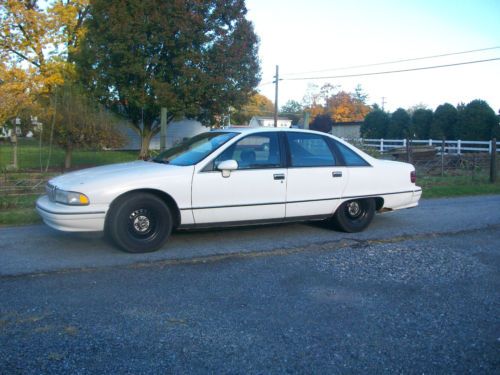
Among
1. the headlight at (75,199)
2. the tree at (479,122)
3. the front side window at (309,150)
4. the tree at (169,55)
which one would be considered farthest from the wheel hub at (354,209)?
the tree at (479,122)

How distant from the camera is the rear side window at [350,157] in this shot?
7395mm

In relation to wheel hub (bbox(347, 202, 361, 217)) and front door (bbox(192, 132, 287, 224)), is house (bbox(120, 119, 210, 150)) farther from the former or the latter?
front door (bbox(192, 132, 287, 224))

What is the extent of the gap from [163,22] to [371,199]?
16306mm

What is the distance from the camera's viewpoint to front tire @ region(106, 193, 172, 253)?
589 cm

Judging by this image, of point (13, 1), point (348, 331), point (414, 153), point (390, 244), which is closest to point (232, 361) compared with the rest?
point (348, 331)

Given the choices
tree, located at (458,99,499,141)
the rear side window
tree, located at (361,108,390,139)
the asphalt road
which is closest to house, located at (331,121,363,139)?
tree, located at (361,108,390,139)

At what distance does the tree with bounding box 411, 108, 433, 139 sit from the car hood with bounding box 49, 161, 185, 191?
29084mm

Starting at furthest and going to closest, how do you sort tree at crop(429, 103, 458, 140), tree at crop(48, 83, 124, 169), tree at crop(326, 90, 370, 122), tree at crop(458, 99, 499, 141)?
1. tree at crop(326, 90, 370, 122)
2. tree at crop(429, 103, 458, 140)
3. tree at crop(458, 99, 499, 141)
4. tree at crop(48, 83, 124, 169)

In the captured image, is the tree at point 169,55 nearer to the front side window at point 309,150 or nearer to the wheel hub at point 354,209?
the front side window at point 309,150

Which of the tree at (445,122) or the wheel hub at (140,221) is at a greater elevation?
the tree at (445,122)

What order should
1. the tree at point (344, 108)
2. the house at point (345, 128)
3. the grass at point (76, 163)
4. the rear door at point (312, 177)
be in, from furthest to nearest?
1. the tree at point (344, 108)
2. the house at point (345, 128)
3. the grass at point (76, 163)
4. the rear door at point (312, 177)

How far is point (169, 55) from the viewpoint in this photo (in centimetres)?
2223

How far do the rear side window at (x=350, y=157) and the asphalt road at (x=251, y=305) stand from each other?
3.55 ft

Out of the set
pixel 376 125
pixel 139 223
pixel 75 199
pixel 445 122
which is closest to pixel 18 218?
pixel 75 199
